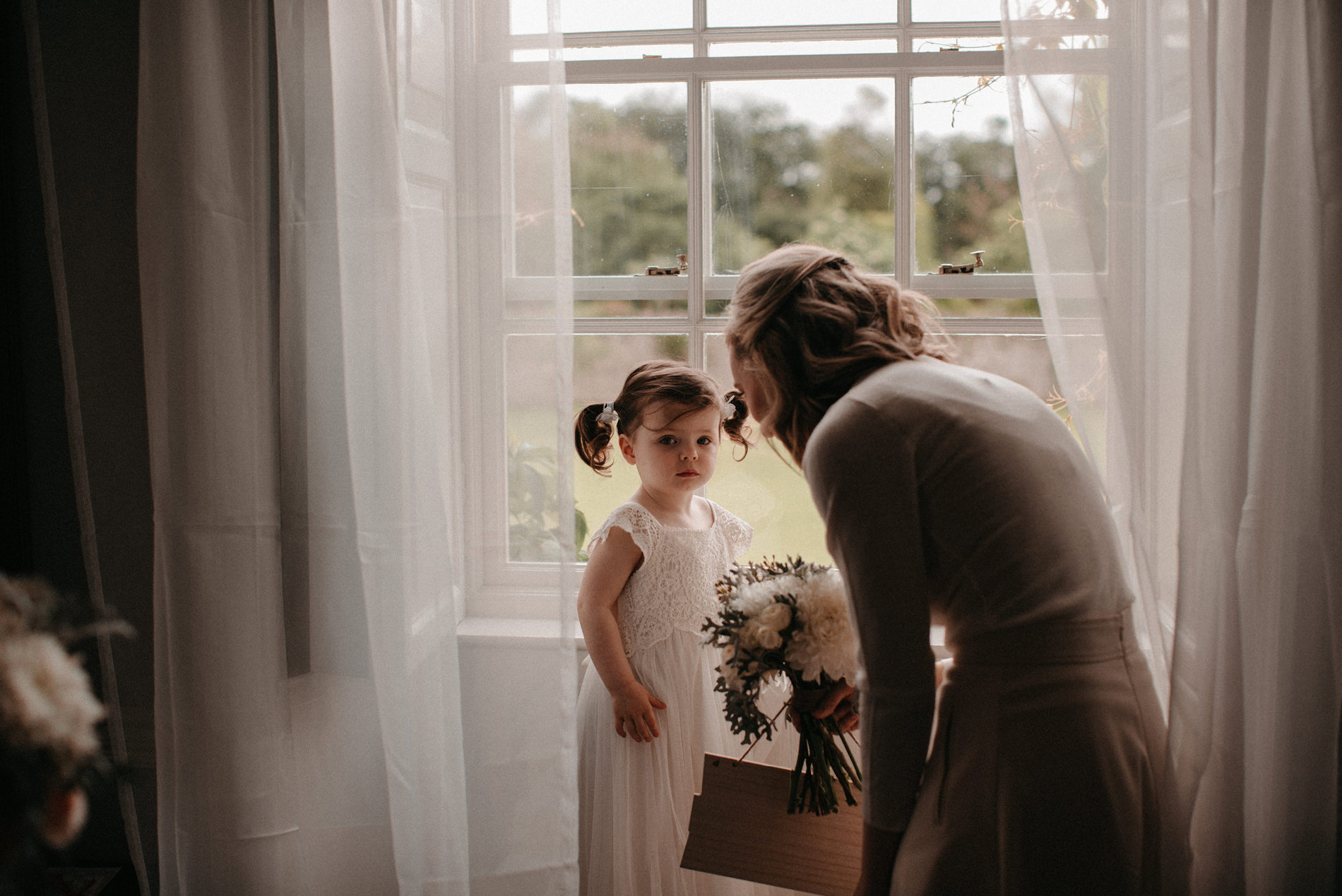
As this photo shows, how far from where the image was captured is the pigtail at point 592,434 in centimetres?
171

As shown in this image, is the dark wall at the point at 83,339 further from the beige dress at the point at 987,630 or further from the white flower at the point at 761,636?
the beige dress at the point at 987,630

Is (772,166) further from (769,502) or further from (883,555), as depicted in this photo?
(883,555)

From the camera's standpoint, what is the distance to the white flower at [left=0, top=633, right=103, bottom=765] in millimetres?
617

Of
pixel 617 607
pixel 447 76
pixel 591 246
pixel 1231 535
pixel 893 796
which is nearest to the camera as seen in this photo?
pixel 893 796

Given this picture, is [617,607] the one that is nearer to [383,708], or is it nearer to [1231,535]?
[383,708]

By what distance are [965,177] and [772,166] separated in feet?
1.33

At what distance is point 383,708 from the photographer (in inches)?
61.2

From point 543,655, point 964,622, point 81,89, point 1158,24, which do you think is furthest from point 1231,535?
point 81,89

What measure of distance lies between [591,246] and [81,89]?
39.7 inches

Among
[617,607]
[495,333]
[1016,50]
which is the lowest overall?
[617,607]

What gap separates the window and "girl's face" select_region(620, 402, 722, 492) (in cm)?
31

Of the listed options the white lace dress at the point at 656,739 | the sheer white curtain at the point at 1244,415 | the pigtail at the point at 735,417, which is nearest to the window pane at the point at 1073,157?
the sheer white curtain at the point at 1244,415

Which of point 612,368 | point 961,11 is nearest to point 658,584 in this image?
point 612,368

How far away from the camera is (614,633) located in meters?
1.57
